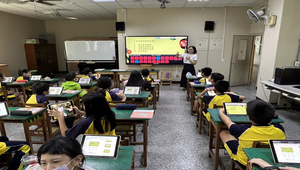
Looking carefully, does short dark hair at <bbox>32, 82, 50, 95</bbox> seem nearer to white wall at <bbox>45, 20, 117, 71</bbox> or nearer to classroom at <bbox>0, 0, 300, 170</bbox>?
classroom at <bbox>0, 0, 300, 170</bbox>

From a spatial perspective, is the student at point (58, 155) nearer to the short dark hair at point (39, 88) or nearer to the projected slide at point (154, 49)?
the short dark hair at point (39, 88)

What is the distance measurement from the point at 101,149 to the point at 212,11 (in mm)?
6249

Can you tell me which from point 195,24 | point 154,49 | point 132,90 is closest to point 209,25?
point 195,24

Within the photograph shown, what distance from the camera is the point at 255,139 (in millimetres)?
1271

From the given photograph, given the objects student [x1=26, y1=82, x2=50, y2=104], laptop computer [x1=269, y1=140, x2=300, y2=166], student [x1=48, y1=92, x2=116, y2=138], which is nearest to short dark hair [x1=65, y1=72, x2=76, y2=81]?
student [x1=26, y1=82, x2=50, y2=104]

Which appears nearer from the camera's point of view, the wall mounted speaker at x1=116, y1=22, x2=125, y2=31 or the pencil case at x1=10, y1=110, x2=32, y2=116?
the pencil case at x1=10, y1=110, x2=32, y2=116

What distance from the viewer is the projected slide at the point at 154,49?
618cm

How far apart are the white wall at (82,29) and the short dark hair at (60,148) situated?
27.7 feet

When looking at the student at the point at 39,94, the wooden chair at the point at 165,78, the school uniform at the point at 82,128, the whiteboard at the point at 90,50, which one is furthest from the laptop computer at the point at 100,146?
the whiteboard at the point at 90,50

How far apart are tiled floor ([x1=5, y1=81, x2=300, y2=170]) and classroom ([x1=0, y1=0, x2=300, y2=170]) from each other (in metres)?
0.01

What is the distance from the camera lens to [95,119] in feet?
4.38

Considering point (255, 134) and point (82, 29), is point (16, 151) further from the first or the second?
point (82, 29)

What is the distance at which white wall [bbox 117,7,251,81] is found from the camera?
5.89 meters

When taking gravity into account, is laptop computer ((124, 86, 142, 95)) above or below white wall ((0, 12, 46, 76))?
below
